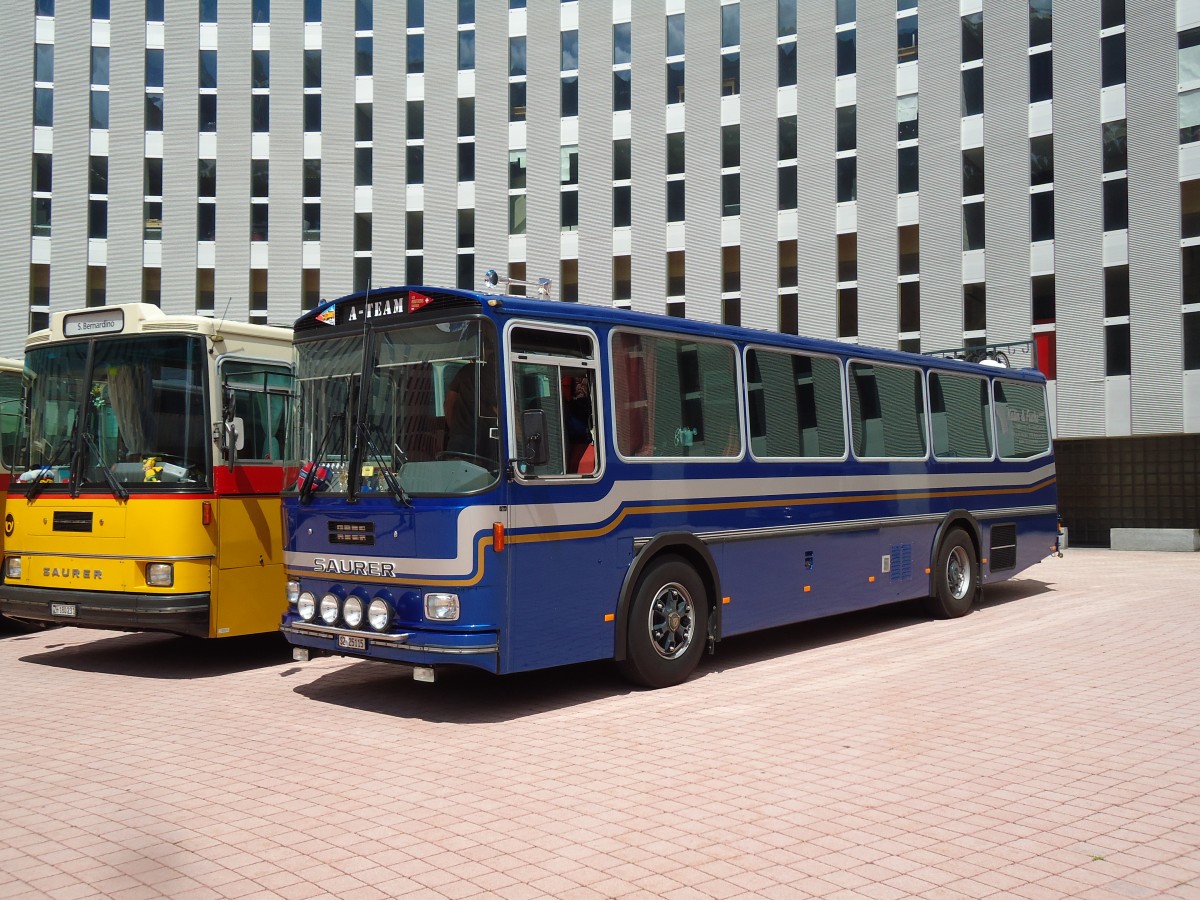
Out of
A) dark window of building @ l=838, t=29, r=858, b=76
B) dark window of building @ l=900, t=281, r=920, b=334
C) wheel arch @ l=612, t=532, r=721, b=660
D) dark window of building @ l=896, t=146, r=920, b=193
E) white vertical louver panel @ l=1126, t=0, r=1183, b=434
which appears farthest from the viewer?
dark window of building @ l=838, t=29, r=858, b=76

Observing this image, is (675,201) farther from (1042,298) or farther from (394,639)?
(394,639)

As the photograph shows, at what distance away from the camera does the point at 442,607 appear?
7.93 metres

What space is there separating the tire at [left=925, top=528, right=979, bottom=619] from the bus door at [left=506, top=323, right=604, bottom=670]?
19.9 ft

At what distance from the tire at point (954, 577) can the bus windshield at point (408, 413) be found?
726 cm

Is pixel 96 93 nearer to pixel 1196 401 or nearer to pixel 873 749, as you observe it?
pixel 1196 401

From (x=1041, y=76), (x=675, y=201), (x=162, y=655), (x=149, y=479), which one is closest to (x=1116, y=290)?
(x=1041, y=76)

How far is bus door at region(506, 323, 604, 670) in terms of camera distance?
8055mm

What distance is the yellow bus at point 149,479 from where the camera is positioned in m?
9.81

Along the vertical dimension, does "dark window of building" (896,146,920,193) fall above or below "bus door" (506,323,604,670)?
above

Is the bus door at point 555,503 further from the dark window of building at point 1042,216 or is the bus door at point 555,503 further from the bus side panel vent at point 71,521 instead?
the dark window of building at point 1042,216

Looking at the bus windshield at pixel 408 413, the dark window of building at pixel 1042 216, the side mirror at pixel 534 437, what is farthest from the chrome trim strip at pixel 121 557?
the dark window of building at pixel 1042 216

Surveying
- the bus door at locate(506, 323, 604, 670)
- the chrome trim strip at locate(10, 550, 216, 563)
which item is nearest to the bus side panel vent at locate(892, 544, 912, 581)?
the bus door at locate(506, 323, 604, 670)

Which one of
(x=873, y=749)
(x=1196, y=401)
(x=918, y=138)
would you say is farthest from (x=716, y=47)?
(x=873, y=749)

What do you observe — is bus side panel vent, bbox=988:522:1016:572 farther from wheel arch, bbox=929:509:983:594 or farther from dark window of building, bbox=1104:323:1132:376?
dark window of building, bbox=1104:323:1132:376
